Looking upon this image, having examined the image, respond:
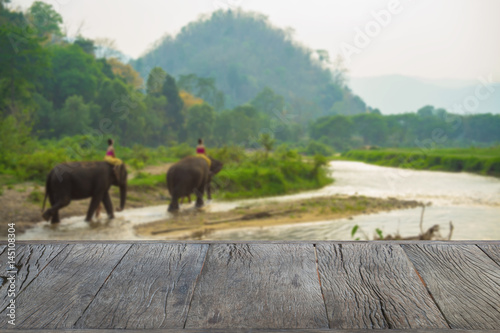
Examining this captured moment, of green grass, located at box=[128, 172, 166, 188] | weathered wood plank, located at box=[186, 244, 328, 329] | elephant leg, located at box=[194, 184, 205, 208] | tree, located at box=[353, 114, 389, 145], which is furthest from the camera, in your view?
tree, located at box=[353, 114, 389, 145]

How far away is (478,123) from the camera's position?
27.3 metres

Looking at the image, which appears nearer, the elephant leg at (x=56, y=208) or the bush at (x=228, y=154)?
the elephant leg at (x=56, y=208)

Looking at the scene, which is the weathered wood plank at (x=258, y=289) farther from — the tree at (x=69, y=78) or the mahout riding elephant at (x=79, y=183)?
the tree at (x=69, y=78)

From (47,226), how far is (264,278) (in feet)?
21.4

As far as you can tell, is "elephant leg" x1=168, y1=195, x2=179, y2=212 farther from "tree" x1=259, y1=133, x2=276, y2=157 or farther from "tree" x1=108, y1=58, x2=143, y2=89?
"tree" x1=108, y1=58, x2=143, y2=89

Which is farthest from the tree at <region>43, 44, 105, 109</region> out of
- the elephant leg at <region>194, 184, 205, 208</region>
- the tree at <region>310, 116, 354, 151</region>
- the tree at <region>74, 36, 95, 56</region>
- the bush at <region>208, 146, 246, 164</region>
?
the elephant leg at <region>194, 184, 205, 208</region>

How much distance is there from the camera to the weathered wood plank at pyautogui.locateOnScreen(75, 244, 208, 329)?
982 mm

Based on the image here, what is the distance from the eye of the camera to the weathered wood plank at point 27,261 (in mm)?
1168

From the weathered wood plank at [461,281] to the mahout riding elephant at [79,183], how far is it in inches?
247

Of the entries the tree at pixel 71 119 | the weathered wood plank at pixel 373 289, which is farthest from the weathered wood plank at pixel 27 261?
the tree at pixel 71 119

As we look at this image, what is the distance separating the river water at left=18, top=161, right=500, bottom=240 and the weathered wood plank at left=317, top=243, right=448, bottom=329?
508cm

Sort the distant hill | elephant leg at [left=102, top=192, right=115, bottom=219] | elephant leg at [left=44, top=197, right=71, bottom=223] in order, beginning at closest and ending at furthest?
elephant leg at [left=44, top=197, right=71, bottom=223]
elephant leg at [left=102, top=192, right=115, bottom=219]
the distant hill

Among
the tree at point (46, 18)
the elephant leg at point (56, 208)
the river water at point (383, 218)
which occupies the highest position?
the tree at point (46, 18)

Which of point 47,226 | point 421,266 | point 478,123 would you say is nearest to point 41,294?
point 421,266
